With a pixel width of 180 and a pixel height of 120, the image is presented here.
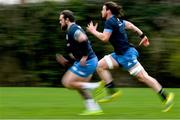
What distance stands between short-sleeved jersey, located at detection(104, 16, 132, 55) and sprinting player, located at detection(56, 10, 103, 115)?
100cm

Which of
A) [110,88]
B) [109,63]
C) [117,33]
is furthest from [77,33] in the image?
[110,88]

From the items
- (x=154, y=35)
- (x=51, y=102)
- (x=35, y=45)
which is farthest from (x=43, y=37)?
(x=51, y=102)

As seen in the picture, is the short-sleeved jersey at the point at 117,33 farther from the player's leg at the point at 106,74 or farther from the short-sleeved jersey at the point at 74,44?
the short-sleeved jersey at the point at 74,44

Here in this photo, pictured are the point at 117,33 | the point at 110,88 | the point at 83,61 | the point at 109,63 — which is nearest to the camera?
the point at 83,61

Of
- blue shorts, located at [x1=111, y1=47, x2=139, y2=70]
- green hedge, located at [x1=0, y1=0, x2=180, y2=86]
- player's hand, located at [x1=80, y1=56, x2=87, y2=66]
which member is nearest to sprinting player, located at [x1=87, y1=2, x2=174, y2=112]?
blue shorts, located at [x1=111, y1=47, x2=139, y2=70]

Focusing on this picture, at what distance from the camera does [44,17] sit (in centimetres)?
1880

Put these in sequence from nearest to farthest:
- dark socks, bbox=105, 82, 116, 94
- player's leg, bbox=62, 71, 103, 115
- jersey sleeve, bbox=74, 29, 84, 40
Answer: jersey sleeve, bbox=74, 29, 84, 40 → player's leg, bbox=62, 71, 103, 115 → dark socks, bbox=105, 82, 116, 94

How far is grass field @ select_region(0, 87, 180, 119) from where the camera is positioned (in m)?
11.0

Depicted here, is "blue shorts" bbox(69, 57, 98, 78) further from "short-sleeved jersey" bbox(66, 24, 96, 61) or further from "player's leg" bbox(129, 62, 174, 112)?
"player's leg" bbox(129, 62, 174, 112)

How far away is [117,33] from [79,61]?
1366mm

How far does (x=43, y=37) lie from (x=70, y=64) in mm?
7648

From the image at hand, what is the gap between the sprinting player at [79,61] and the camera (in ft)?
35.6

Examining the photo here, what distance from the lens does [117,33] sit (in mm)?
12125

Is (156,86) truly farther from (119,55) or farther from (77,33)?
(77,33)
